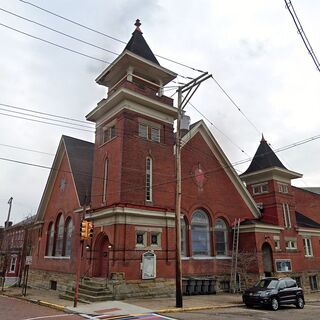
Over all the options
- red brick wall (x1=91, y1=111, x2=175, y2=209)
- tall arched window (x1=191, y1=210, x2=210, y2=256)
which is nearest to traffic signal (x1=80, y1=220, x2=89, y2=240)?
red brick wall (x1=91, y1=111, x2=175, y2=209)

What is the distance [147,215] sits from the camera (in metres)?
20.7

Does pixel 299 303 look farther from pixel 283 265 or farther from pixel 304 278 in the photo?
pixel 304 278

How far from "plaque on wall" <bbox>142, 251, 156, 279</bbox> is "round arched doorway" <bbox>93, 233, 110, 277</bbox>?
2362 millimetres

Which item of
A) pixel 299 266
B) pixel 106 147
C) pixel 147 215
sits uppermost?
pixel 106 147

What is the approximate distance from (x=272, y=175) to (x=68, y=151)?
1829 centimetres

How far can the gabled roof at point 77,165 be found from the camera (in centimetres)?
2616

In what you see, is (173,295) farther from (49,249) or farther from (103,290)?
(49,249)

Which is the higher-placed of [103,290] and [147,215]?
[147,215]

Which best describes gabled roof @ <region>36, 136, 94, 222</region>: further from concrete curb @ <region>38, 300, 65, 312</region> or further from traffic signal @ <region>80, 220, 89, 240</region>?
traffic signal @ <region>80, 220, 89, 240</region>

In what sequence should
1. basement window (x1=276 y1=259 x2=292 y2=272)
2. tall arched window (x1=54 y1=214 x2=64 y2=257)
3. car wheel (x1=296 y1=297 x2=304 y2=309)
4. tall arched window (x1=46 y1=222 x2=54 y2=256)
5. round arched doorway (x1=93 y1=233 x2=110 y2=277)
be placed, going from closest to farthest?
1. car wheel (x1=296 y1=297 x2=304 y2=309)
2. round arched doorway (x1=93 y1=233 x2=110 y2=277)
3. basement window (x1=276 y1=259 x2=292 y2=272)
4. tall arched window (x1=54 y1=214 x2=64 y2=257)
5. tall arched window (x1=46 y1=222 x2=54 y2=256)

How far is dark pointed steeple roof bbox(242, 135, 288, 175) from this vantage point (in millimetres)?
31002

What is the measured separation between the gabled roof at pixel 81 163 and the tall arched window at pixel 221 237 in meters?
10.3

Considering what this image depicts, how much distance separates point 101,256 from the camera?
21.2 metres

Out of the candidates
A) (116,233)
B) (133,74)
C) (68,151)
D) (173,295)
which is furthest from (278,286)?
(68,151)
